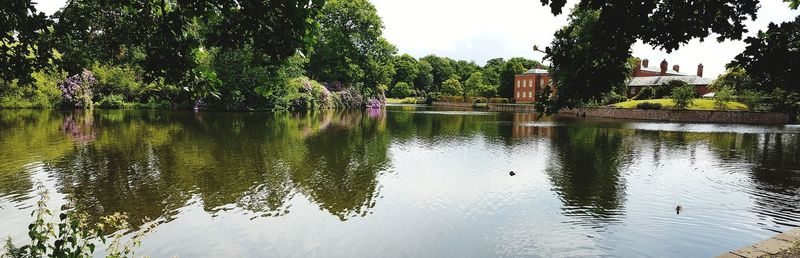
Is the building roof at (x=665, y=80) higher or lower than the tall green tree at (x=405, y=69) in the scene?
lower

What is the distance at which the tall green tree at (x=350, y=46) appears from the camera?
7156 centimetres

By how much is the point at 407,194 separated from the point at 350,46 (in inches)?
2446

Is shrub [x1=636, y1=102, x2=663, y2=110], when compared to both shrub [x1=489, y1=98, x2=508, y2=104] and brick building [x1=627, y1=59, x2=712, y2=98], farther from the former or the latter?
shrub [x1=489, y1=98, x2=508, y2=104]

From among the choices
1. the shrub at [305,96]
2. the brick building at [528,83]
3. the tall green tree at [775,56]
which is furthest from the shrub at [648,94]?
the tall green tree at [775,56]

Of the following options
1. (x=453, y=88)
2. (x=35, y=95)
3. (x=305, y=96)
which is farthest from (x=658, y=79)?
(x=35, y=95)

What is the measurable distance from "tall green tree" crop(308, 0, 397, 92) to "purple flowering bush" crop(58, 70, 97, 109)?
2955 cm

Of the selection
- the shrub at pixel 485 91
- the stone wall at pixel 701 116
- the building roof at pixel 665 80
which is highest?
the building roof at pixel 665 80

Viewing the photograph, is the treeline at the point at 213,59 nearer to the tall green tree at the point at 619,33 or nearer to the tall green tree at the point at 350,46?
the tall green tree at the point at 350,46

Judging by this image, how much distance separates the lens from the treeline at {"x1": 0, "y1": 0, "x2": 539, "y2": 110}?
4.84m

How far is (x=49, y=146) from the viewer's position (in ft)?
69.3

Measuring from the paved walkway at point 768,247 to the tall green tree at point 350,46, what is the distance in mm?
65099

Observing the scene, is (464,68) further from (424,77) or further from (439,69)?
(424,77)

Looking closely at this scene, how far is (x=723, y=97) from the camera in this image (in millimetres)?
51219

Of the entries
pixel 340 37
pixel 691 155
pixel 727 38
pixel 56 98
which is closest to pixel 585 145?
pixel 691 155
